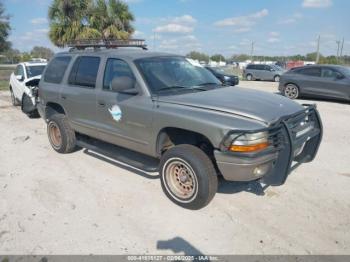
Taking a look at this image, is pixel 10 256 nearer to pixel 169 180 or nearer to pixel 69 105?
pixel 169 180

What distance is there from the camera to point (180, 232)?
3516 millimetres

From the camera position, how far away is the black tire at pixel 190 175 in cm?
373

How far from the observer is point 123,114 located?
4.55m

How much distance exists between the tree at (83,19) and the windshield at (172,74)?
55.4 ft

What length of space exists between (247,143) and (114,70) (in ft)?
7.83

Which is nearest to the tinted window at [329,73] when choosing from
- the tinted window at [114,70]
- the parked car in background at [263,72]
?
the tinted window at [114,70]

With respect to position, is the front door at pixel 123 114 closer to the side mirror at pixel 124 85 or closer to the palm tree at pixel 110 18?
the side mirror at pixel 124 85

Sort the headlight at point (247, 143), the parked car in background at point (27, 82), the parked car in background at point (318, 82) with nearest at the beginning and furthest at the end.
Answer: the headlight at point (247, 143)
the parked car in background at point (27, 82)
the parked car in background at point (318, 82)

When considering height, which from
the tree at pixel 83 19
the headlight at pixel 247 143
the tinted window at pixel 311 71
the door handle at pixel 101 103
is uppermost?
the tree at pixel 83 19

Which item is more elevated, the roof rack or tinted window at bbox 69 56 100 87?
the roof rack

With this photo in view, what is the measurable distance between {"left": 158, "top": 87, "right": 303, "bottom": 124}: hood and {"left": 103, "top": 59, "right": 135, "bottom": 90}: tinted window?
0.79 metres

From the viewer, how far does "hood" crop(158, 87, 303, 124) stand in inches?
143

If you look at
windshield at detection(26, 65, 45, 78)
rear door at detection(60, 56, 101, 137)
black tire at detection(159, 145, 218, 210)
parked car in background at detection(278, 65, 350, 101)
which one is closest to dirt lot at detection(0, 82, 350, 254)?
Result: black tire at detection(159, 145, 218, 210)

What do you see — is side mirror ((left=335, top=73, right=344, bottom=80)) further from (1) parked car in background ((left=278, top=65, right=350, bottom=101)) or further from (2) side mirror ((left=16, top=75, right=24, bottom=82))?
(2) side mirror ((left=16, top=75, right=24, bottom=82))
